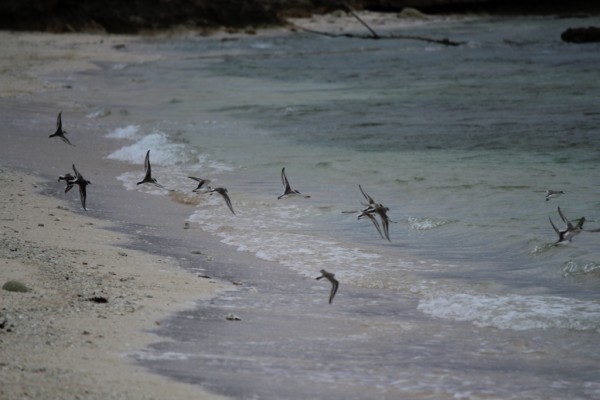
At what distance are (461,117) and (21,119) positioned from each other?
632cm

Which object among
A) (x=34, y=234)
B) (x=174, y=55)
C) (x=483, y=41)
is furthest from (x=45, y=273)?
(x=483, y=41)

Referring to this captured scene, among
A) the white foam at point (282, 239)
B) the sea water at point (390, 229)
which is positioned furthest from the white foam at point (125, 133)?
the white foam at point (282, 239)

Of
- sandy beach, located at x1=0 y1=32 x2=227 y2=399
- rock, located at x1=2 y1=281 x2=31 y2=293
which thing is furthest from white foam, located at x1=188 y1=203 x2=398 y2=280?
rock, located at x1=2 y1=281 x2=31 y2=293

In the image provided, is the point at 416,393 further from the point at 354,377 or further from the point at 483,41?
the point at 483,41

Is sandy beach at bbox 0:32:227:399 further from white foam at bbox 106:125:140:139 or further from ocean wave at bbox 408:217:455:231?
white foam at bbox 106:125:140:139

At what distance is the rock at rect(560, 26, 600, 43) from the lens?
29359 mm

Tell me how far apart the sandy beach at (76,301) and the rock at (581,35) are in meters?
22.9

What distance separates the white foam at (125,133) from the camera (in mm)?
13158

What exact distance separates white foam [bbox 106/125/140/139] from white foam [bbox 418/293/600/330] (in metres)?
7.81

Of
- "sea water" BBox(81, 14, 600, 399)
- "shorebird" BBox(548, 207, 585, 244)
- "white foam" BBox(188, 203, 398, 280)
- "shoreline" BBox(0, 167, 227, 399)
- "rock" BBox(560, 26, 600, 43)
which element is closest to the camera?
"shoreline" BBox(0, 167, 227, 399)

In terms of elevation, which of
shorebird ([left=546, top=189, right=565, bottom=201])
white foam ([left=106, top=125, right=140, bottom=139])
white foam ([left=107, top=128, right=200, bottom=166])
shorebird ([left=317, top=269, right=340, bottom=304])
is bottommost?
white foam ([left=106, top=125, right=140, bottom=139])

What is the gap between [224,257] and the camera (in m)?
7.12

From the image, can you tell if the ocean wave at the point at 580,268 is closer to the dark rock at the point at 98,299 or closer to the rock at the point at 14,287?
the dark rock at the point at 98,299

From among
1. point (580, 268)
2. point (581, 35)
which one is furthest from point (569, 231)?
point (581, 35)
